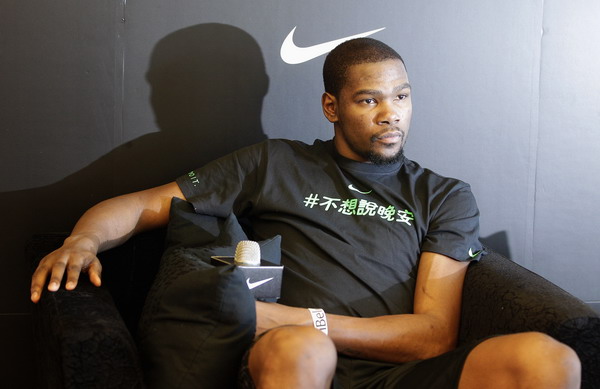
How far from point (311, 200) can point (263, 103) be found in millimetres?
570

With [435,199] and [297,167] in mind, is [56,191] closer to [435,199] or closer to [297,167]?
[297,167]

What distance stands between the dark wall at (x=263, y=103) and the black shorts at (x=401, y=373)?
1.00 metres

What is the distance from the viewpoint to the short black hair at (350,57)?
7.18 ft

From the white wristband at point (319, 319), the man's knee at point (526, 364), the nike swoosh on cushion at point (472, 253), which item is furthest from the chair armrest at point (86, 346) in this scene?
the nike swoosh on cushion at point (472, 253)

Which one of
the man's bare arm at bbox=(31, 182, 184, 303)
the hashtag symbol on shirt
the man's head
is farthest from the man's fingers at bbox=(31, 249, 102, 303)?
the man's head

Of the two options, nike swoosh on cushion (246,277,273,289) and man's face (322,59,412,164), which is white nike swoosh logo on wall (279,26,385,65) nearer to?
man's face (322,59,412,164)

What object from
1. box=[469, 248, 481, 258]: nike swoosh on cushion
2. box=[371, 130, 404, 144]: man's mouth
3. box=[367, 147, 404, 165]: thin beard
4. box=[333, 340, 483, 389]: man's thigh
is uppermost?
box=[371, 130, 404, 144]: man's mouth

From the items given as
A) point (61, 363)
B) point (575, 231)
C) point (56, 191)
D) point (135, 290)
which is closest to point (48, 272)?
point (61, 363)

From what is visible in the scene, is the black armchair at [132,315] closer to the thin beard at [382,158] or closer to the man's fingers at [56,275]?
the man's fingers at [56,275]

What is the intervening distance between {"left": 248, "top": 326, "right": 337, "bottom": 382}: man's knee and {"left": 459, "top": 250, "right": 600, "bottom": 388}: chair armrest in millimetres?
556

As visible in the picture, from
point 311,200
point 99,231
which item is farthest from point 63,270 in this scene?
point 311,200

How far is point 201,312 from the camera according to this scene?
1.57 metres

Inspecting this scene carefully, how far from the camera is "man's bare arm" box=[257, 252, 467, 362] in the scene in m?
1.81

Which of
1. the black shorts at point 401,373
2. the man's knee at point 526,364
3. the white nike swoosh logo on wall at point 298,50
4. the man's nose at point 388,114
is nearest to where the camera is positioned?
the man's knee at point 526,364
